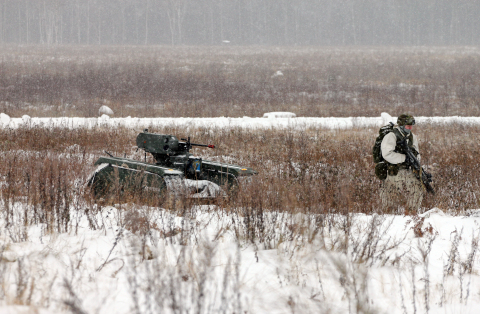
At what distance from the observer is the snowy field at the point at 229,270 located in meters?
2.78

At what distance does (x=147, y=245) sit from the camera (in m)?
3.71

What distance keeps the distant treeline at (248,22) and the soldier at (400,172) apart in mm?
63554

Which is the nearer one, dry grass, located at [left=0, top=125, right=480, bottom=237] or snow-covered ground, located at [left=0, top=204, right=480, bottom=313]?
snow-covered ground, located at [left=0, top=204, right=480, bottom=313]

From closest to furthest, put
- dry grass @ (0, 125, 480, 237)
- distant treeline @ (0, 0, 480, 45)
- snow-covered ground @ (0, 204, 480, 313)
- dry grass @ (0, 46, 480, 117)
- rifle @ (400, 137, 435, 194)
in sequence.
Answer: snow-covered ground @ (0, 204, 480, 313) → dry grass @ (0, 125, 480, 237) → rifle @ (400, 137, 435, 194) → dry grass @ (0, 46, 480, 117) → distant treeline @ (0, 0, 480, 45)

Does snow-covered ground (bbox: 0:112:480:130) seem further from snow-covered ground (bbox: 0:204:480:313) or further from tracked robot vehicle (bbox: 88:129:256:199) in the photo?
snow-covered ground (bbox: 0:204:480:313)

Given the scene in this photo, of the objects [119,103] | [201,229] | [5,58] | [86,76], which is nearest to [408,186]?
[201,229]

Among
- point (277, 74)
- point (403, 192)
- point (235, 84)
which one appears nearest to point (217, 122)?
point (403, 192)

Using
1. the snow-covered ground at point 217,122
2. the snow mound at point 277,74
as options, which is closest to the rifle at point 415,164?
the snow-covered ground at point 217,122

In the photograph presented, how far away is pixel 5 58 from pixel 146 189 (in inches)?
1542

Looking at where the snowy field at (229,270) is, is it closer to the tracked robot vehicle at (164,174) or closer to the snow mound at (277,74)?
the tracked robot vehicle at (164,174)

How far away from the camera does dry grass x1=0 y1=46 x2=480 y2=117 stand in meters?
22.8

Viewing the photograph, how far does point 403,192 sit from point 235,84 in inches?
962

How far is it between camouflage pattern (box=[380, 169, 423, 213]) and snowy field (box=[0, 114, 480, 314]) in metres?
1.09

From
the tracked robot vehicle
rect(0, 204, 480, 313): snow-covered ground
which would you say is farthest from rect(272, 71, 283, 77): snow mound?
rect(0, 204, 480, 313): snow-covered ground
